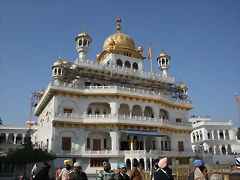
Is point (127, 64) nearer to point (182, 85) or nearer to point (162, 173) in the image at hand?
point (182, 85)

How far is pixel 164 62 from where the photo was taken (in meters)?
37.5

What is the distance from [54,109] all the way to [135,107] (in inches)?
435

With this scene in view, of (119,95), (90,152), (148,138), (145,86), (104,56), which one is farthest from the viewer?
(104,56)

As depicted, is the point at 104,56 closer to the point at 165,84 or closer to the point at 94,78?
the point at 94,78

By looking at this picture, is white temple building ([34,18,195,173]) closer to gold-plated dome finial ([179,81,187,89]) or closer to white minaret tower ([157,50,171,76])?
white minaret tower ([157,50,171,76])

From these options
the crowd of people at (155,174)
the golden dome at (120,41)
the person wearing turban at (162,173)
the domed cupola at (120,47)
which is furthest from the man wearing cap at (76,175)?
the golden dome at (120,41)

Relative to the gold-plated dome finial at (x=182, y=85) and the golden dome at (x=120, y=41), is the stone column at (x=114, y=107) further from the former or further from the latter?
the gold-plated dome finial at (x=182, y=85)

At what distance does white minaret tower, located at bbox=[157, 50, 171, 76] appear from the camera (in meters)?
37.2

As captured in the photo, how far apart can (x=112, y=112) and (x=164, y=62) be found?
46.8 feet

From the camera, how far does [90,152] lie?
86.0 feet

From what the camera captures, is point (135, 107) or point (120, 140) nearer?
point (120, 140)

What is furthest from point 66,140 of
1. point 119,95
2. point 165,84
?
point 165,84

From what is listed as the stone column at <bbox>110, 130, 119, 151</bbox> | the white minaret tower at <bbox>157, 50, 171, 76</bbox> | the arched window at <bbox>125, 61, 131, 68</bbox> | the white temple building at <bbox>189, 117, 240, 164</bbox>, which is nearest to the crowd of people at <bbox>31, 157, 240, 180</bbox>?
the stone column at <bbox>110, 130, 119, 151</bbox>

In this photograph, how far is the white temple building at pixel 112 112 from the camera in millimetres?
26328
